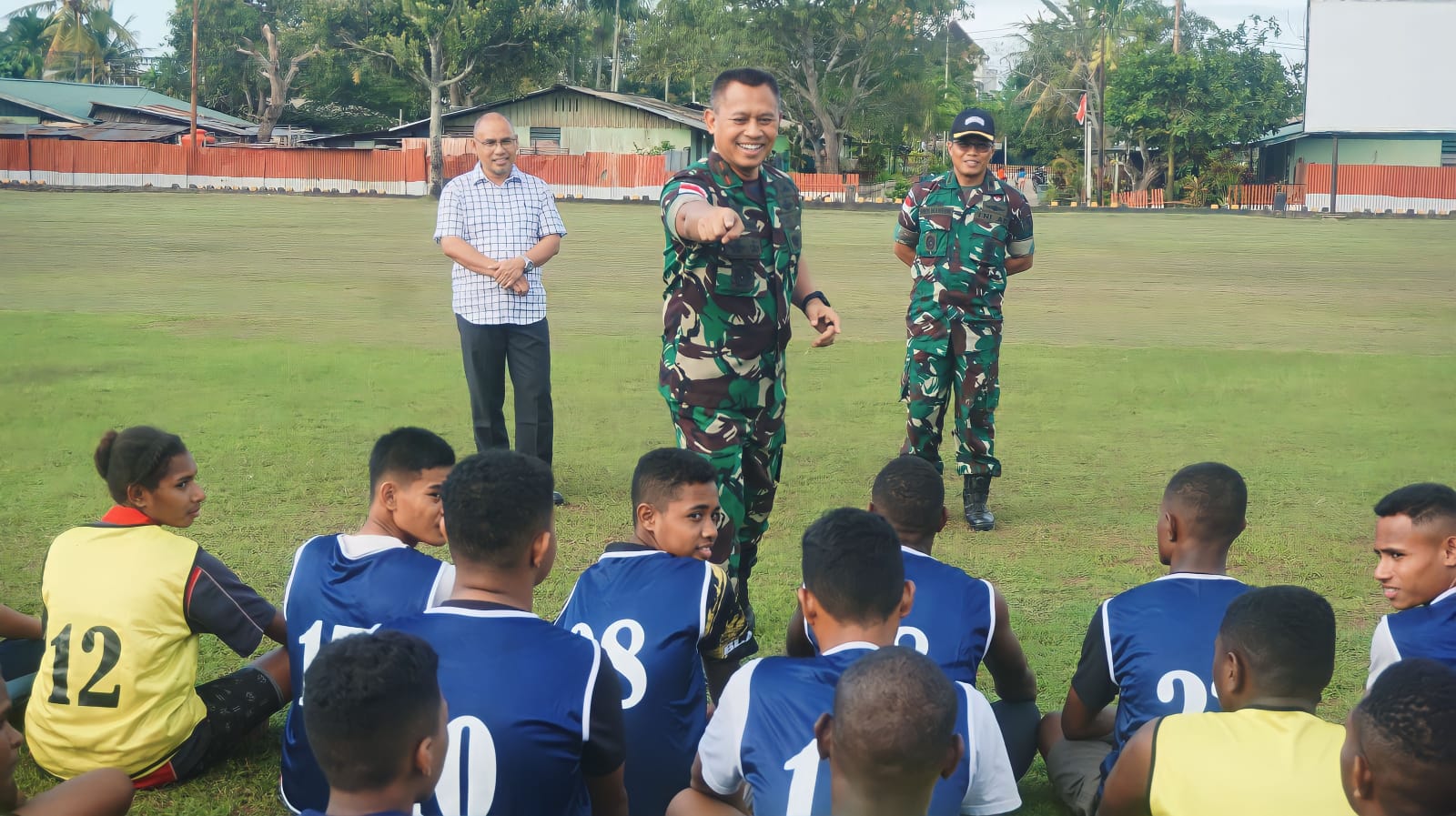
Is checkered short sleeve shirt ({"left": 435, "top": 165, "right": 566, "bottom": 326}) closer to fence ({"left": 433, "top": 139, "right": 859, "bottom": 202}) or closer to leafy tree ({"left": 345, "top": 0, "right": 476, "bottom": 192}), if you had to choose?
fence ({"left": 433, "top": 139, "right": 859, "bottom": 202})

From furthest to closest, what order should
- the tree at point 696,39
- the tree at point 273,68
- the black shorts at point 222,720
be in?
the tree at point 273,68 < the tree at point 696,39 < the black shorts at point 222,720

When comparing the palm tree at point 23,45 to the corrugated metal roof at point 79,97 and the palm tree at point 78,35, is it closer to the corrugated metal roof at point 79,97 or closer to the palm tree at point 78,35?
the palm tree at point 78,35

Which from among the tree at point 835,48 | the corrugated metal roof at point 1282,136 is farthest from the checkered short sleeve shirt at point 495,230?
the tree at point 835,48

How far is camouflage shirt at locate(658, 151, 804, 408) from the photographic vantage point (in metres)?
4.98

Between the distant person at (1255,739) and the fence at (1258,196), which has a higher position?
the fence at (1258,196)

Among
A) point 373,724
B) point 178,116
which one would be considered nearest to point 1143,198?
point 178,116

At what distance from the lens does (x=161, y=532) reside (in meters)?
3.77

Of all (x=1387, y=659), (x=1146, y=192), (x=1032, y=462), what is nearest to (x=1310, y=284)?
(x=1032, y=462)

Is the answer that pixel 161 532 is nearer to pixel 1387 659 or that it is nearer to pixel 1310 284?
pixel 1387 659

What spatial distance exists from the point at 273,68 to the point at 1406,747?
65.3 metres

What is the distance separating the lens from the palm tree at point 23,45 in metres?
70.2

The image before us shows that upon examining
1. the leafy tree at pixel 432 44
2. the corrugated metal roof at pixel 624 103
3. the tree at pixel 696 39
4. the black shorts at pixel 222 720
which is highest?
the tree at pixel 696 39

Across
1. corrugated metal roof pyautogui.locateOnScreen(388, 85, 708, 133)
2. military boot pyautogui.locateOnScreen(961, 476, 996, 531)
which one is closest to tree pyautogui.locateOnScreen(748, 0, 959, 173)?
corrugated metal roof pyautogui.locateOnScreen(388, 85, 708, 133)

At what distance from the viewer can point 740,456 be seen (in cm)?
501
